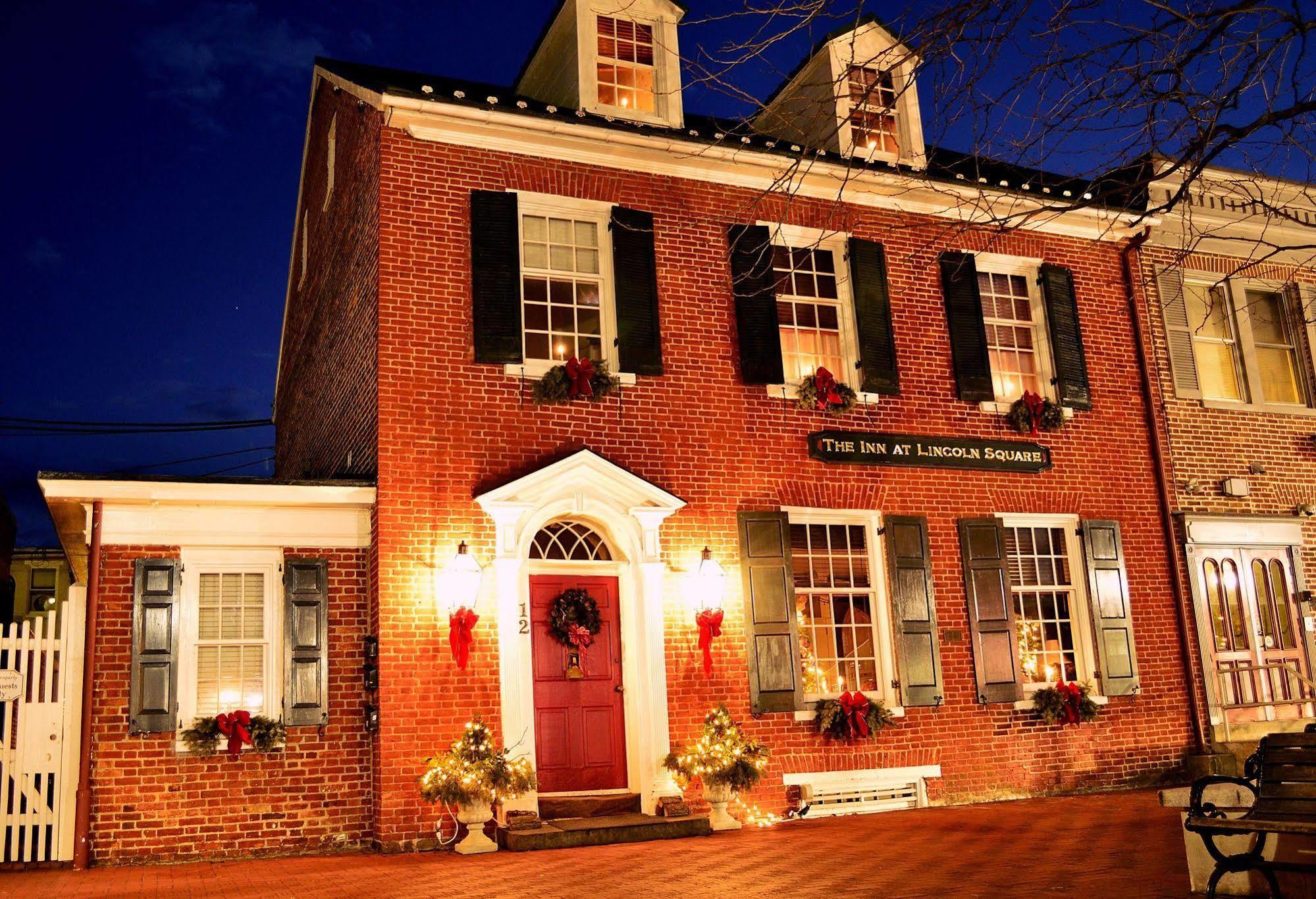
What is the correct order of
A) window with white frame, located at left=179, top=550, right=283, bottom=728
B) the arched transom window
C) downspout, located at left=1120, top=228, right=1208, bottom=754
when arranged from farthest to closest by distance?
downspout, located at left=1120, top=228, right=1208, bottom=754, the arched transom window, window with white frame, located at left=179, top=550, right=283, bottom=728

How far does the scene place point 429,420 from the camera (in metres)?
11.2

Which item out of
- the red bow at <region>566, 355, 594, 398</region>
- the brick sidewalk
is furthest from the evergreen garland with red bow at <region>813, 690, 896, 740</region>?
the red bow at <region>566, 355, 594, 398</region>

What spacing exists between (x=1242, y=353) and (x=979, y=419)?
4.22 m

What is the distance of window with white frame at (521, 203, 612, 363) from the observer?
12008 millimetres

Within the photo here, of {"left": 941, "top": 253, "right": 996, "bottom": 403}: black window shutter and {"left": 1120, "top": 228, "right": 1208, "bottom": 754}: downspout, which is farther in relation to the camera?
{"left": 1120, "top": 228, "right": 1208, "bottom": 754}: downspout

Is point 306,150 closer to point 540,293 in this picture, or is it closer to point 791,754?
point 540,293

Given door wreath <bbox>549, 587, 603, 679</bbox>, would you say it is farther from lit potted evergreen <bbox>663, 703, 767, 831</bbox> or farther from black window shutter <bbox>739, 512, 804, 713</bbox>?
black window shutter <bbox>739, 512, 804, 713</bbox>

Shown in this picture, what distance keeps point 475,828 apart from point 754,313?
591 centimetres

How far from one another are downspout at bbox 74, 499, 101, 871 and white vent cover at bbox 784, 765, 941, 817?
20.5 ft

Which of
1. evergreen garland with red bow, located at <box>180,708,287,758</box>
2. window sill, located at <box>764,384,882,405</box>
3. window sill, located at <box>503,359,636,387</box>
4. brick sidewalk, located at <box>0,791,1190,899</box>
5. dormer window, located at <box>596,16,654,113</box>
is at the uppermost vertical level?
dormer window, located at <box>596,16,654,113</box>

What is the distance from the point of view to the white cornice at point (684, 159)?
11758mm

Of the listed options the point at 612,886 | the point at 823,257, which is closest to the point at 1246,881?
the point at 612,886

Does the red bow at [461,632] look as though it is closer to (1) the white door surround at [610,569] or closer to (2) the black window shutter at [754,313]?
(1) the white door surround at [610,569]

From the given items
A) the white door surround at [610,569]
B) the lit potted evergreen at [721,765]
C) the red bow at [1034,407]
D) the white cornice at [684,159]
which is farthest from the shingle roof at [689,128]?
the lit potted evergreen at [721,765]
